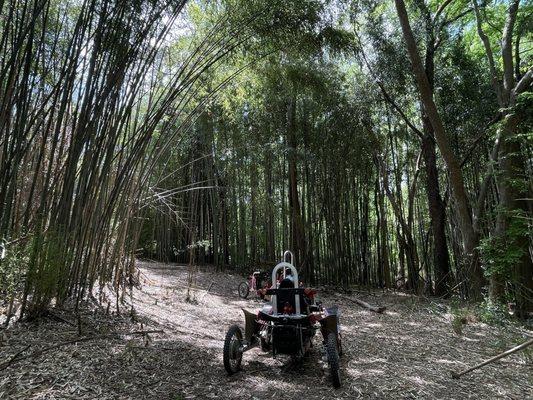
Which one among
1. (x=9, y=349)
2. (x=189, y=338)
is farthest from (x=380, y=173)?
(x=9, y=349)

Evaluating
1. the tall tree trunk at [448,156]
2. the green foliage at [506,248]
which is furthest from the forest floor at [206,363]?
the tall tree trunk at [448,156]

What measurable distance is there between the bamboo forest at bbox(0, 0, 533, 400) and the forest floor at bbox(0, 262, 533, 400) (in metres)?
0.02

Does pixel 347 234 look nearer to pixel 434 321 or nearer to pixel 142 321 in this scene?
pixel 434 321

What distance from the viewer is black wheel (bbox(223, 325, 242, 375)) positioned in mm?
2221

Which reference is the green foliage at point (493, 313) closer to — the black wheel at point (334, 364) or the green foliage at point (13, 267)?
the black wheel at point (334, 364)

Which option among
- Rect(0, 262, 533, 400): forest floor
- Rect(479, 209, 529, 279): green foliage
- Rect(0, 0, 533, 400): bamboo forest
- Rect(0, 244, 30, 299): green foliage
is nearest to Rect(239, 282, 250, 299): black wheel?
Rect(0, 0, 533, 400): bamboo forest

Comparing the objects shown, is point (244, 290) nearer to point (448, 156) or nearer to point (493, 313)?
point (493, 313)

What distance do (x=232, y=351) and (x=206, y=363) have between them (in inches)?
9.3

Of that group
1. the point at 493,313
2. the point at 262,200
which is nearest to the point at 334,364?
the point at 493,313

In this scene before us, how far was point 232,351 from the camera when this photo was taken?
7.67 feet

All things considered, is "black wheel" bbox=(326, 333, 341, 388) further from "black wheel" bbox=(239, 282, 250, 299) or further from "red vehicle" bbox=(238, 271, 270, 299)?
"black wheel" bbox=(239, 282, 250, 299)

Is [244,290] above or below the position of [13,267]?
below

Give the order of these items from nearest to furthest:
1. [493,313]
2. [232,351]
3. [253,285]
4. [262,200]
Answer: [232,351], [493,313], [253,285], [262,200]

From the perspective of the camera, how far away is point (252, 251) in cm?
814
